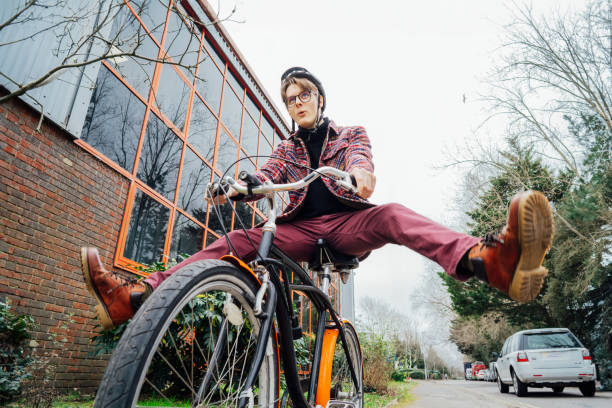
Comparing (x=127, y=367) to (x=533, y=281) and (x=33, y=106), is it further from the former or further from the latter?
(x=33, y=106)

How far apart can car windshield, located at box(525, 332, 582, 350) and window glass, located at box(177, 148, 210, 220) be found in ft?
26.5

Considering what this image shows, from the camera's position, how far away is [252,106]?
12086mm

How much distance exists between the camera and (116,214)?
555 cm

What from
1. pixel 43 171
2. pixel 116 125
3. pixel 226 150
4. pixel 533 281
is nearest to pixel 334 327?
pixel 533 281

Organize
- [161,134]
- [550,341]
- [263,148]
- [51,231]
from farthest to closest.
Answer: [263,148], [550,341], [161,134], [51,231]

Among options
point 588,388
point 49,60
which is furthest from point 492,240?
point 588,388

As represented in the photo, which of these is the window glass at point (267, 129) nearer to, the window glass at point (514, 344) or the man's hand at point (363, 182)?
the window glass at point (514, 344)

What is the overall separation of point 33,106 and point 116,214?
1.80 m

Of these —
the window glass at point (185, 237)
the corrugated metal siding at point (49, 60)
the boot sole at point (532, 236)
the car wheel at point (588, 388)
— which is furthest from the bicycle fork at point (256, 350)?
the car wheel at point (588, 388)

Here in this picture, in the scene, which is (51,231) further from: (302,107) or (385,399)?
(385,399)

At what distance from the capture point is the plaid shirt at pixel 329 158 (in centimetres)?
225

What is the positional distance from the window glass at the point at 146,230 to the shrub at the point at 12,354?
2021mm

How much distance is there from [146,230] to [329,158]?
15.3 feet

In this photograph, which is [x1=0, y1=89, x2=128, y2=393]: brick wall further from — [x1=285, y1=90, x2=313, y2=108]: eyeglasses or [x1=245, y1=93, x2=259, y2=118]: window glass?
[x1=245, y1=93, x2=259, y2=118]: window glass
